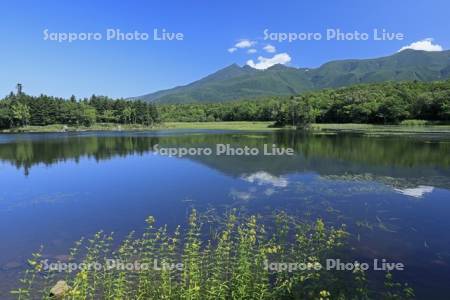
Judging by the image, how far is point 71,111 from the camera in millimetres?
129375

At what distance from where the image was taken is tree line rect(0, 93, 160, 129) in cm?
11800

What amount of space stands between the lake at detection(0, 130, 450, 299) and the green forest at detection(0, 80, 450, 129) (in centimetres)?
8402

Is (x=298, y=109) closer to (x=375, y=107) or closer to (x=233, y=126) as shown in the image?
(x=233, y=126)

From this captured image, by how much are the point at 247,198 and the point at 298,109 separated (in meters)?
102

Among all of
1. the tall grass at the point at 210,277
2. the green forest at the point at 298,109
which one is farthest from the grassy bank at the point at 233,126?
the tall grass at the point at 210,277

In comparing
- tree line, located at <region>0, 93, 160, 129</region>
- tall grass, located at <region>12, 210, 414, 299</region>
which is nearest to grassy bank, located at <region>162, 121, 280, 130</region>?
tree line, located at <region>0, 93, 160, 129</region>

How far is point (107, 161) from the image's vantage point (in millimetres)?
37500

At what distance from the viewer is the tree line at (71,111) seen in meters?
118

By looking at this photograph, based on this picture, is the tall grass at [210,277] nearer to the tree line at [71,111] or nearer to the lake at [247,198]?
the lake at [247,198]

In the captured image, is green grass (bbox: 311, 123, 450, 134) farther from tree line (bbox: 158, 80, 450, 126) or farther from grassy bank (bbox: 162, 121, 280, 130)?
grassy bank (bbox: 162, 121, 280, 130)

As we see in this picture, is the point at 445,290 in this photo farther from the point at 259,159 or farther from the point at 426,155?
the point at 426,155

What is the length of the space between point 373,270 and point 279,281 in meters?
3.47

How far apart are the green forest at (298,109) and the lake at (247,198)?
84.0 metres

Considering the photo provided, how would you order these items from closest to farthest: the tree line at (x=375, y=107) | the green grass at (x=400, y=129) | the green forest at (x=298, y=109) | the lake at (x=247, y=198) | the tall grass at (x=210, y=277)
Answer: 1. the tall grass at (x=210, y=277)
2. the lake at (x=247, y=198)
3. the green grass at (x=400, y=129)
4. the tree line at (x=375, y=107)
5. the green forest at (x=298, y=109)
